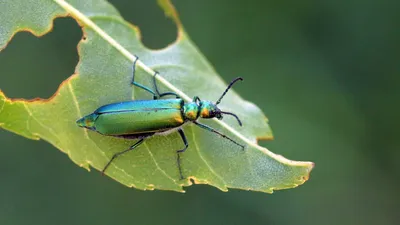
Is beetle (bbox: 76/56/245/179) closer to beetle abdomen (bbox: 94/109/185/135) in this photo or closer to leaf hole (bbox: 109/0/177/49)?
beetle abdomen (bbox: 94/109/185/135)

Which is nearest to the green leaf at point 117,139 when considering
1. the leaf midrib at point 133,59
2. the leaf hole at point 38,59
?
the leaf midrib at point 133,59

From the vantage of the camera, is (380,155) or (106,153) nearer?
(106,153)

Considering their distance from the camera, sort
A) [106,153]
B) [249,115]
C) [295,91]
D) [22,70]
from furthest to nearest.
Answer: [295,91]
[22,70]
[249,115]
[106,153]

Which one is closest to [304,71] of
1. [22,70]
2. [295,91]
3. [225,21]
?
[295,91]

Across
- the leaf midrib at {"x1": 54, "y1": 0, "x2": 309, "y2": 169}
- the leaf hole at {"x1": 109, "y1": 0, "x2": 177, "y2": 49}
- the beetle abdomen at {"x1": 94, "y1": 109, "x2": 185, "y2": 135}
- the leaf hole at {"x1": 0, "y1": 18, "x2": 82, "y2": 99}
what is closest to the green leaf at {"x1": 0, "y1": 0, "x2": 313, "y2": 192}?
the leaf midrib at {"x1": 54, "y1": 0, "x2": 309, "y2": 169}

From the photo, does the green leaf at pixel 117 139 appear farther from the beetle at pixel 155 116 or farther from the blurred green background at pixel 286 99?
the blurred green background at pixel 286 99

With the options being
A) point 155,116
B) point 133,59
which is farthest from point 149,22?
point 133,59

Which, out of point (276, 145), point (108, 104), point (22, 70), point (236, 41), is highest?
point (108, 104)

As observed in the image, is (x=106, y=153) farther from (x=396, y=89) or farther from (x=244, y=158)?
(x=396, y=89)

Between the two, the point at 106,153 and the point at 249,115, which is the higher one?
the point at 249,115
